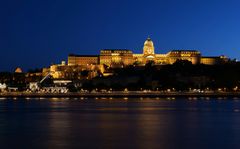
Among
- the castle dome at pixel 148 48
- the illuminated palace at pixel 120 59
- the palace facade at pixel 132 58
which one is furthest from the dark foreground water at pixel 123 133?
the castle dome at pixel 148 48

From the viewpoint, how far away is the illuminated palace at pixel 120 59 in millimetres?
135000

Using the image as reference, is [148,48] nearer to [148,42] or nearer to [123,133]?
[148,42]

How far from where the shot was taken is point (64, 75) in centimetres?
13362

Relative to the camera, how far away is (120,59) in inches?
5404

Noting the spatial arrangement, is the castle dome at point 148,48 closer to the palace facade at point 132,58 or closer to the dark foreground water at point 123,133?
the palace facade at point 132,58

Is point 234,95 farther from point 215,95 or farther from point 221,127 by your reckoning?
point 221,127

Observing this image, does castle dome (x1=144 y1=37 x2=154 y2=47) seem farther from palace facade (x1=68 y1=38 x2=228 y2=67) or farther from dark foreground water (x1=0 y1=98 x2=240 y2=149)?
dark foreground water (x1=0 y1=98 x2=240 y2=149)

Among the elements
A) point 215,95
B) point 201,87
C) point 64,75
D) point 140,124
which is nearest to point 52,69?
point 64,75

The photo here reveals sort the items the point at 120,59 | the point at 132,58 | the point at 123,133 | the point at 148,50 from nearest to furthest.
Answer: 1. the point at 123,133
2. the point at 120,59
3. the point at 132,58
4. the point at 148,50

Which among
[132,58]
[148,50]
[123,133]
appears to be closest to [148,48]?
[148,50]

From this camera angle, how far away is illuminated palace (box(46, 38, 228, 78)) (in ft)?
443

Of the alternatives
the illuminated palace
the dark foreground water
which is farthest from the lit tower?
the dark foreground water

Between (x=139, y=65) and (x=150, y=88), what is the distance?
26.1 m

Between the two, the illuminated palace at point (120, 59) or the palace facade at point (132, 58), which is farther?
the palace facade at point (132, 58)
